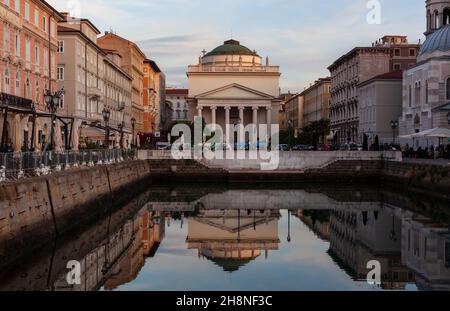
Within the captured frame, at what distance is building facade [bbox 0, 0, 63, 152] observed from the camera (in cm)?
4359

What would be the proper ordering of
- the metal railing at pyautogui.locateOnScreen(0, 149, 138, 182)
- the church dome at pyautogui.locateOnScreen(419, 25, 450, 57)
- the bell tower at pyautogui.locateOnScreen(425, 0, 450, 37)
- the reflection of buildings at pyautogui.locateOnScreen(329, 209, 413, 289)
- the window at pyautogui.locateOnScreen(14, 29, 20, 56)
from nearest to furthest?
1. the reflection of buildings at pyautogui.locateOnScreen(329, 209, 413, 289)
2. the metal railing at pyautogui.locateOnScreen(0, 149, 138, 182)
3. the window at pyautogui.locateOnScreen(14, 29, 20, 56)
4. the church dome at pyautogui.locateOnScreen(419, 25, 450, 57)
5. the bell tower at pyautogui.locateOnScreen(425, 0, 450, 37)

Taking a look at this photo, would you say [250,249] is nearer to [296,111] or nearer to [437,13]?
[437,13]

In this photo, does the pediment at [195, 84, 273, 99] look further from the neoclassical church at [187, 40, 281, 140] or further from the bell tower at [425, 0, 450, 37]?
the bell tower at [425, 0, 450, 37]

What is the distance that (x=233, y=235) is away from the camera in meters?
30.2

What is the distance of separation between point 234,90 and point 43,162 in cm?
8334

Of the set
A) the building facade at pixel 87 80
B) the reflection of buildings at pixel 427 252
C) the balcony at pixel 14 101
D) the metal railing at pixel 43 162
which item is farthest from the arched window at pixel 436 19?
the metal railing at pixel 43 162

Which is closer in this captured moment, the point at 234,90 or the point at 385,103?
the point at 385,103

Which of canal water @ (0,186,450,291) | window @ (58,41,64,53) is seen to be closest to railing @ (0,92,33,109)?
canal water @ (0,186,450,291)

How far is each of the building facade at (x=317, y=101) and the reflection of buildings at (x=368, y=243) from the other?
83669 mm

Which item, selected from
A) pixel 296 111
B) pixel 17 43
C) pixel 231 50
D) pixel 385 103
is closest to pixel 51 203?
pixel 17 43

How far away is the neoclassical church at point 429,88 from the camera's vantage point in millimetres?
64688

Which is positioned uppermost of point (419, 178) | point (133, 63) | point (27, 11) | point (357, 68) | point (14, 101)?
point (133, 63)

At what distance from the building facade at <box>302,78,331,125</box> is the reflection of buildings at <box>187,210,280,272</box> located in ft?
275
